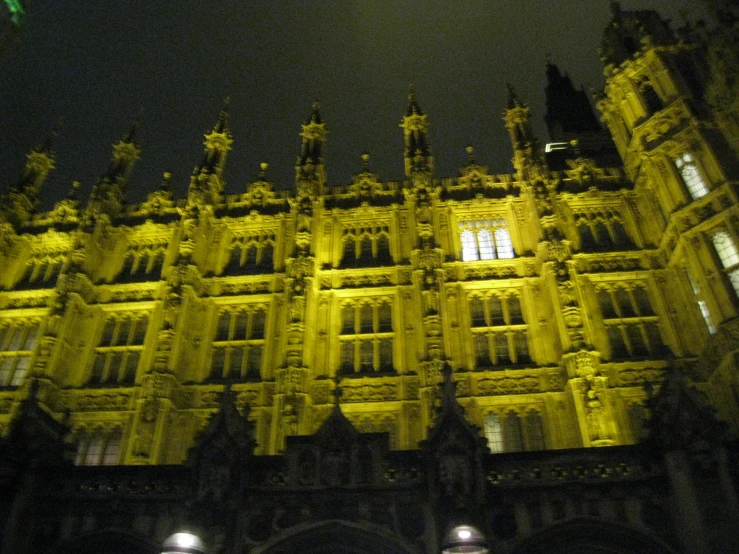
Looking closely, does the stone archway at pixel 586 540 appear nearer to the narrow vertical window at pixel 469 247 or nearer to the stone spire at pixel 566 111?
the narrow vertical window at pixel 469 247

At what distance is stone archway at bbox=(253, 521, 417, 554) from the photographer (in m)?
12.1

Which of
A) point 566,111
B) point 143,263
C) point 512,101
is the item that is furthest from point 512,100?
point 566,111

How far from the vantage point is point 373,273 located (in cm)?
2730

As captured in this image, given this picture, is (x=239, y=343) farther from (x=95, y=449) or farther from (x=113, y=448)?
(x=95, y=449)

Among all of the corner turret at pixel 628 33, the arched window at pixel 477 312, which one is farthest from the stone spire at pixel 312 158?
the corner turret at pixel 628 33

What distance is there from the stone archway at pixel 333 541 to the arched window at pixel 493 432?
11.6 metres

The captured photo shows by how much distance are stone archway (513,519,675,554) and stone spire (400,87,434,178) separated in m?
20.0

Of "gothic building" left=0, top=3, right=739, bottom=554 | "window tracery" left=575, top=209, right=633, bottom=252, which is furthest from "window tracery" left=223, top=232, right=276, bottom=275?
"window tracery" left=575, top=209, right=633, bottom=252

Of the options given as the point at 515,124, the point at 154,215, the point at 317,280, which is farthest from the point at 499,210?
the point at 154,215

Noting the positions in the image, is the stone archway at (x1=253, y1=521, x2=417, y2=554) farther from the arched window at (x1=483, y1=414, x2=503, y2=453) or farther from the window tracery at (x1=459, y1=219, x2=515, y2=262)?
the window tracery at (x1=459, y1=219, x2=515, y2=262)

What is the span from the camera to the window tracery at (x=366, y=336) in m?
25.1

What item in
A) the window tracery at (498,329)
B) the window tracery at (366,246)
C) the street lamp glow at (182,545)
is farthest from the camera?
the window tracery at (366,246)

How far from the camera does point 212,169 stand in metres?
32.1

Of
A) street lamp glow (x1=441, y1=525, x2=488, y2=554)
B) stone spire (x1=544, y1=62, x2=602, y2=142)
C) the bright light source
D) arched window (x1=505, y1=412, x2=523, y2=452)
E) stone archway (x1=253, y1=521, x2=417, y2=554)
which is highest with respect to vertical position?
stone spire (x1=544, y1=62, x2=602, y2=142)
